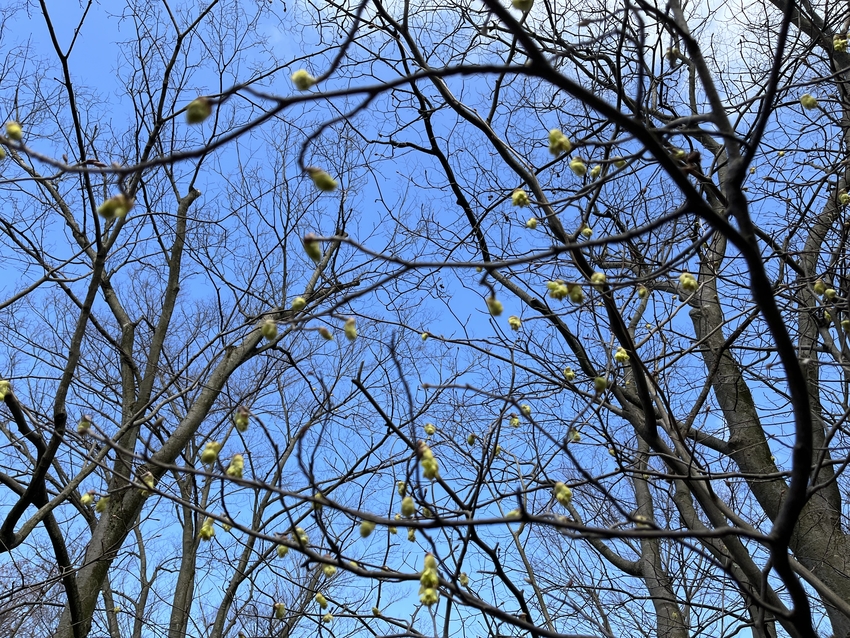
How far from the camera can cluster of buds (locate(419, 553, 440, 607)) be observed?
147 cm

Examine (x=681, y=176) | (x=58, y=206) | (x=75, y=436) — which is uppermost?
(x=58, y=206)

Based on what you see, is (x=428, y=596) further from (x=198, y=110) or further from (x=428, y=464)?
(x=198, y=110)

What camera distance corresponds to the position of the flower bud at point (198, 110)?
1113 millimetres

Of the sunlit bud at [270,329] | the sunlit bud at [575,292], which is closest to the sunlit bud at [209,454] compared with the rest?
the sunlit bud at [270,329]

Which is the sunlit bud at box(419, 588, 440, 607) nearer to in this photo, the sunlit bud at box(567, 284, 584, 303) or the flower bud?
the sunlit bud at box(567, 284, 584, 303)

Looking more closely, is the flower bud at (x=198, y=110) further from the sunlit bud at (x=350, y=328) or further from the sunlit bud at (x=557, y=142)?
the sunlit bud at (x=557, y=142)

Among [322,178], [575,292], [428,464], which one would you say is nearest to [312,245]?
[322,178]

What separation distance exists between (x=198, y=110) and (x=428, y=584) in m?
1.12

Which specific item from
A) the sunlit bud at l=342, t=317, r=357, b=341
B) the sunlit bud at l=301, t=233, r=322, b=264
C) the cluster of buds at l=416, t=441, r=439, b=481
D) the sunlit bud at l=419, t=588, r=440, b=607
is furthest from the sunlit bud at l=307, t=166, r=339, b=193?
the sunlit bud at l=419, t=588, r=440, b=607

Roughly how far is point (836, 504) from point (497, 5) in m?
5.37

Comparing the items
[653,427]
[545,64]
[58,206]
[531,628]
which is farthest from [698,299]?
[58,206]

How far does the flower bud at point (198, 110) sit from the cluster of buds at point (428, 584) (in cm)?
106

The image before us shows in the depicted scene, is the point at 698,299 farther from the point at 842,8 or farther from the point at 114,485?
the point at 114,485

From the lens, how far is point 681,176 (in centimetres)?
119
